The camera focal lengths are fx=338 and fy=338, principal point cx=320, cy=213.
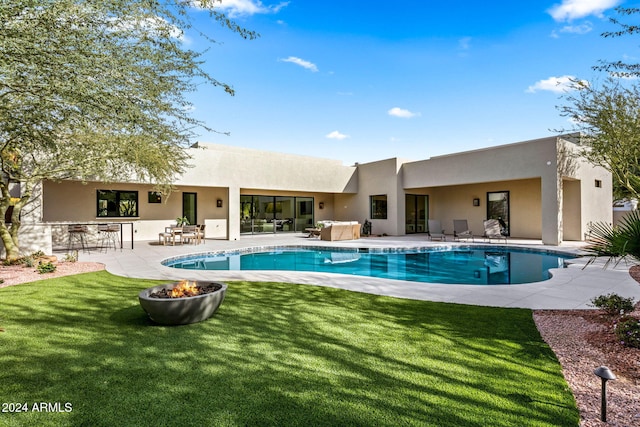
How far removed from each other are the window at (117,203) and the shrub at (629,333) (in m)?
17.3

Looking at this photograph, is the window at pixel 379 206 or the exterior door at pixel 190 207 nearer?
the exterior door at pixel 190 207

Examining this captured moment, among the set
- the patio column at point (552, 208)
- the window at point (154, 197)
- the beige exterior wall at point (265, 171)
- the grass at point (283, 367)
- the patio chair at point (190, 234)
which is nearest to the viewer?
the grass at point (283, 367)

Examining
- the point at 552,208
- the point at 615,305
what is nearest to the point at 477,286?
the point at 615,305

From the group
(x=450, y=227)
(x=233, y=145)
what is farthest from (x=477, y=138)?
(x=233, y=145)

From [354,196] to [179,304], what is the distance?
1781 centimetres

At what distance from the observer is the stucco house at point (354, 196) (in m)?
13.9

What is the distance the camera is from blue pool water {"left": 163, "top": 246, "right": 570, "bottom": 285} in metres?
9.27

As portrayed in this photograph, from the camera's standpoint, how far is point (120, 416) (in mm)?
2443

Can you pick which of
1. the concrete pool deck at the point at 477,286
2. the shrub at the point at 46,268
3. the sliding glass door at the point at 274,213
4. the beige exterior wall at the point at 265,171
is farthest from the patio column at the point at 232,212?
the shrub at the point at 46,268

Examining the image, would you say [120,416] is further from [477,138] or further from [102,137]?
[477,138]

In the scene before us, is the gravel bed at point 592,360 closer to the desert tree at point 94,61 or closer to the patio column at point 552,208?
the desert tree at point 94,61

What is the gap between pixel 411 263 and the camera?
37.4ft

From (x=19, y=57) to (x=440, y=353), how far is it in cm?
557

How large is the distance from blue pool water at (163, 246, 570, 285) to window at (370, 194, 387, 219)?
5.95 metres
